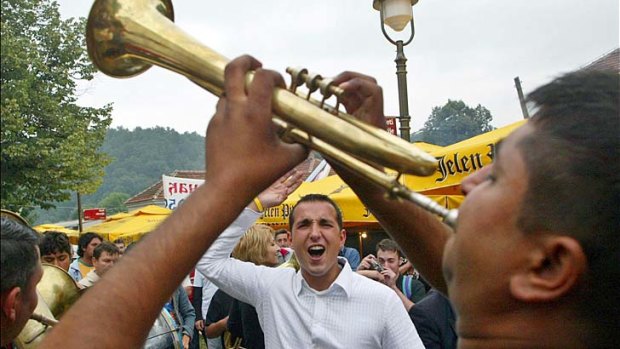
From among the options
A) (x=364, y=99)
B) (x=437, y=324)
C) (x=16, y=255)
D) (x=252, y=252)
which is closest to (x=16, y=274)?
(x=16, y=255)

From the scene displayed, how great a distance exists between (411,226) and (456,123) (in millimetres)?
80666

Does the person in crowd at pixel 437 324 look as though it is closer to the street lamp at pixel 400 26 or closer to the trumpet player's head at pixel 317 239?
the trumpet player's head at pixel 317 239

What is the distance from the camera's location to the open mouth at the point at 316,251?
3.35 m

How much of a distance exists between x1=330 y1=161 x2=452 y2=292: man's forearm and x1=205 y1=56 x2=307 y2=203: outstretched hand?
0.42 m

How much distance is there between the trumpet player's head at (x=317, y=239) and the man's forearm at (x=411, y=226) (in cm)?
152

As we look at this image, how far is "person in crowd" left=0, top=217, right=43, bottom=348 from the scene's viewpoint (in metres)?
1.97

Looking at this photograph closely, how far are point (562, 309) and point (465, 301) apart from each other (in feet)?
0.60

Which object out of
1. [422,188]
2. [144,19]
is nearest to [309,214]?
[144,19]

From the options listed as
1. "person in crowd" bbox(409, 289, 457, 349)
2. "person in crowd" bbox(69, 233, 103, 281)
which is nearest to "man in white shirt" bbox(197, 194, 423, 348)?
"person in crowd" bbox(409, 289, 457, 349)

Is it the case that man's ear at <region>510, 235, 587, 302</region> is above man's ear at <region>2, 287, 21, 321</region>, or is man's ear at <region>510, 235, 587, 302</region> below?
above

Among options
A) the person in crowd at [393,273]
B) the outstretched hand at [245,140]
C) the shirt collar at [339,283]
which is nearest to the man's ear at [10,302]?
the outstretched hand at [245,140]

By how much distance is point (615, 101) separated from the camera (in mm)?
1204

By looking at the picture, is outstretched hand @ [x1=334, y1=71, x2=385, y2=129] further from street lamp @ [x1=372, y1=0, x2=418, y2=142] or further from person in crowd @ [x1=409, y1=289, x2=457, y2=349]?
street lamp @ [x1=372, y1=0, x2=418, y2=142]

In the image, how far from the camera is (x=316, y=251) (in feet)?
11.1
